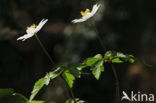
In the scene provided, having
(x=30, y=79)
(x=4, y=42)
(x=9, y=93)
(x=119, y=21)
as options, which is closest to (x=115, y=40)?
(x=119, y=21)

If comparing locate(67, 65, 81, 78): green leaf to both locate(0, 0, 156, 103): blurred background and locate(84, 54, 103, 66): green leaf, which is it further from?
locate(0, 0, 156, 103): blurred background

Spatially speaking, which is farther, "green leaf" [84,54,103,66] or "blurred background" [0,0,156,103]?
"blurred background" [0,0,156,103]

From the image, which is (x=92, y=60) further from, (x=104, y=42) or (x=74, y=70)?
(x=104, y=42)

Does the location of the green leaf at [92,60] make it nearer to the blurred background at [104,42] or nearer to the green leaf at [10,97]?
the green leaf at [10,97]

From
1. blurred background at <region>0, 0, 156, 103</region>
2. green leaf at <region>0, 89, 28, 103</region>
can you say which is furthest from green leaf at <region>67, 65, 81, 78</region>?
blurred background at <region>0, 0, 156, 103</region>

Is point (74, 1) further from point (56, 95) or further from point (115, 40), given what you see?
point (56, 95)

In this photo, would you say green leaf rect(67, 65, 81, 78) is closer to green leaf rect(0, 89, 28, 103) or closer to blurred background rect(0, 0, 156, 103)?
green leaf rect(0, 89, 28, 103)

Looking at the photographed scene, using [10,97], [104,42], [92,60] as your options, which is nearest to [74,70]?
[92,60]

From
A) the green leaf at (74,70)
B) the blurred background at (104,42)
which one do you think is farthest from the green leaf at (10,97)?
the blurred background at (104,42)

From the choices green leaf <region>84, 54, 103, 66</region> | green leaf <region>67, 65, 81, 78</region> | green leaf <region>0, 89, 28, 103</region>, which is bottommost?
green leaf <region>0, 89, 28, 103</region>

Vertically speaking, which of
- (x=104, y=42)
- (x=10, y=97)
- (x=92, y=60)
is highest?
(x=104, y=42)

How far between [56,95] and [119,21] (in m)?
1.71

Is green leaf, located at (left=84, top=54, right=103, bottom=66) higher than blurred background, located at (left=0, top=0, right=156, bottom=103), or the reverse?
blurred background, located at (left=0, top=0, right=156, bottom=103)

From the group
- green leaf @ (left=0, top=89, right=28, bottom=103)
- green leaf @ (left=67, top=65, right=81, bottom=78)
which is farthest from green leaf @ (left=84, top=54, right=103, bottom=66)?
green leaf @ (left=0, top=89, right=28, bottom=103)
